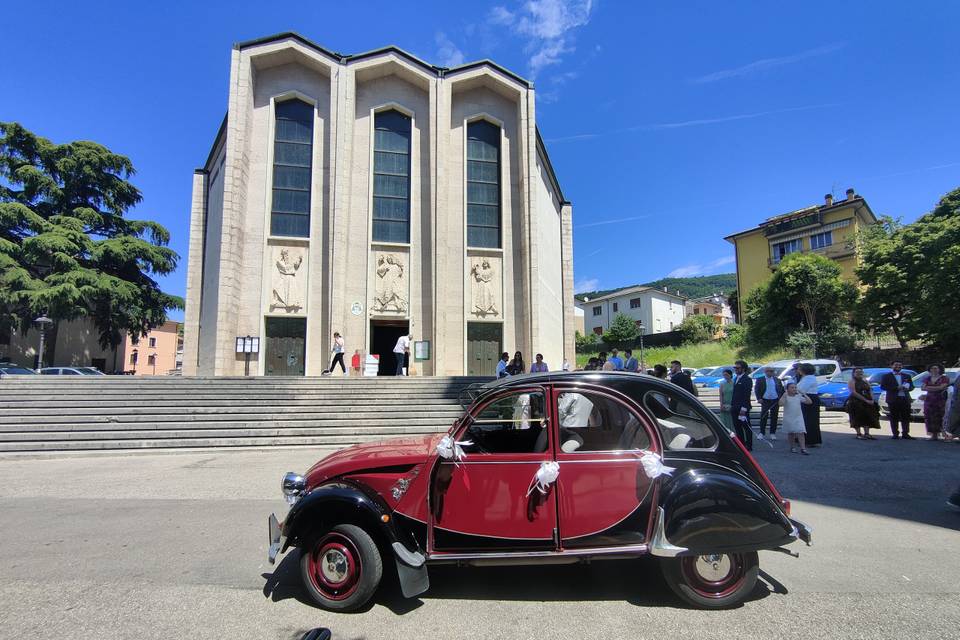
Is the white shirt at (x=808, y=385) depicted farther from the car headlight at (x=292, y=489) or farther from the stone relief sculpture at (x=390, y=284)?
the stone relief sculpture at (x=390, y=284)

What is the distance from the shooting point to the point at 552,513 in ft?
11.5

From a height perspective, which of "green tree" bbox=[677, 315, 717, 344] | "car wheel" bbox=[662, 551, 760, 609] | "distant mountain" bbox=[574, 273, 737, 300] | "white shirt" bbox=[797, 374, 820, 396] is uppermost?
"distant mountain" bbox=[574, 273, 737, 300]

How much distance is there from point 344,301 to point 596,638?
20.3 metres

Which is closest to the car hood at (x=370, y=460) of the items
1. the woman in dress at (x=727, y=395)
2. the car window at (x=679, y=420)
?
the car window at (x=679, y=420)

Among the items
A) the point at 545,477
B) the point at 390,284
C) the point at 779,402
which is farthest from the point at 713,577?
the point at 390,284

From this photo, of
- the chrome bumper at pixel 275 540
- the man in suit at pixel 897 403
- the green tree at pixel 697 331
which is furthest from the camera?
the green tree at pixel 697 331

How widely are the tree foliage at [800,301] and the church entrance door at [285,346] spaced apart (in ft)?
107

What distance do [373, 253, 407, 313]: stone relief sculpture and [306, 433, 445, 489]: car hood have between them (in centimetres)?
1897

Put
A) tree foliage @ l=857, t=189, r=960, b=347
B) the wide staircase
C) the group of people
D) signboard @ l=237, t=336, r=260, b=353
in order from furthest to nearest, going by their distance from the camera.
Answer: tree foliage @ l=857, t=189, r=960, b=347, signboard @ l=237, t=336, r=260, b=353, the wide staircase, the group of people

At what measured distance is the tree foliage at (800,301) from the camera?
111ft

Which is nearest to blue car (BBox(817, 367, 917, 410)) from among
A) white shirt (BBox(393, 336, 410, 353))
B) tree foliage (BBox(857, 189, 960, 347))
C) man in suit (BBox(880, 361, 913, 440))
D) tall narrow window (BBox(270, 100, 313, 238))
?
man in suit (BBox(880, 361, 913, 440))

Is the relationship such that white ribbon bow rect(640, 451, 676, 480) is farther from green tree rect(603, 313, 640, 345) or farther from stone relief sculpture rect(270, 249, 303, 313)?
green tree rect(603, 313, 640, 345)

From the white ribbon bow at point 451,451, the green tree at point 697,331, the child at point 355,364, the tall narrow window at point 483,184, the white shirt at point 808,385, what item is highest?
the tall narrow window at point 483,184

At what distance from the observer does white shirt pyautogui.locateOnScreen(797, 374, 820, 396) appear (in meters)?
10.4
